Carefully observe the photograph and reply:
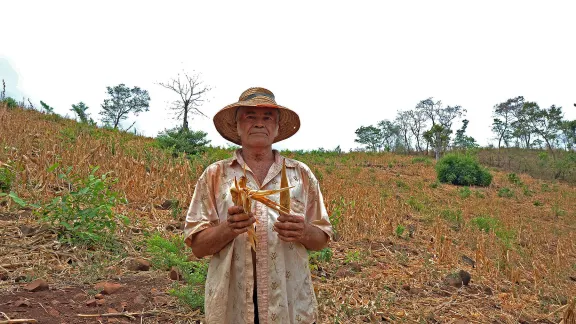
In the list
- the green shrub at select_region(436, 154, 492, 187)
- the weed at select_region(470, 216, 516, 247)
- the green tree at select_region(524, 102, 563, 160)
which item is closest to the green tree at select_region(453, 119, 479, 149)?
the green tree at select_region(524, 102, 563, 160)

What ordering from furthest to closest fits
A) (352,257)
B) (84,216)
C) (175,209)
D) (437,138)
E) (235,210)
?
(437,138), (175,209), (352,257), (84,216), (235,210)

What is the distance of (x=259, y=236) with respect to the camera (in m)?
1.64

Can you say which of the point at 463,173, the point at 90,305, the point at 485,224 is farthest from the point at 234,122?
the point at 463,173

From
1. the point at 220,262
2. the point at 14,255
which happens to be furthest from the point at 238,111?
the point at 14,255

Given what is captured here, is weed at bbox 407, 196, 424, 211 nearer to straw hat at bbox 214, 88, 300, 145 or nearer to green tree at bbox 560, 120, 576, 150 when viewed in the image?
straw hat at bbox 214, 88, 300, 145

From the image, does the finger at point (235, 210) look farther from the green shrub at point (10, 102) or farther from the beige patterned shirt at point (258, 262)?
the green shrub at point (10, 102)

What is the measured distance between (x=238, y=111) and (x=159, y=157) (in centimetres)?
673

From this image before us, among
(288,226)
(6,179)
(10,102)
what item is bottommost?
(288,226)

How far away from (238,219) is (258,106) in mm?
552

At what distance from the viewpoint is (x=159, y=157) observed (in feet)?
26.7

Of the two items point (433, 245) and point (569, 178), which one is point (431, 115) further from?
point (433, 245)

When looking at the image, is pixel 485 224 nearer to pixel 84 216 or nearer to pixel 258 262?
pixel 84 216

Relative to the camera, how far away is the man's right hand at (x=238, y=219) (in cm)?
140

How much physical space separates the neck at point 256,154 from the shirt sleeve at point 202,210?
184 millimetres
